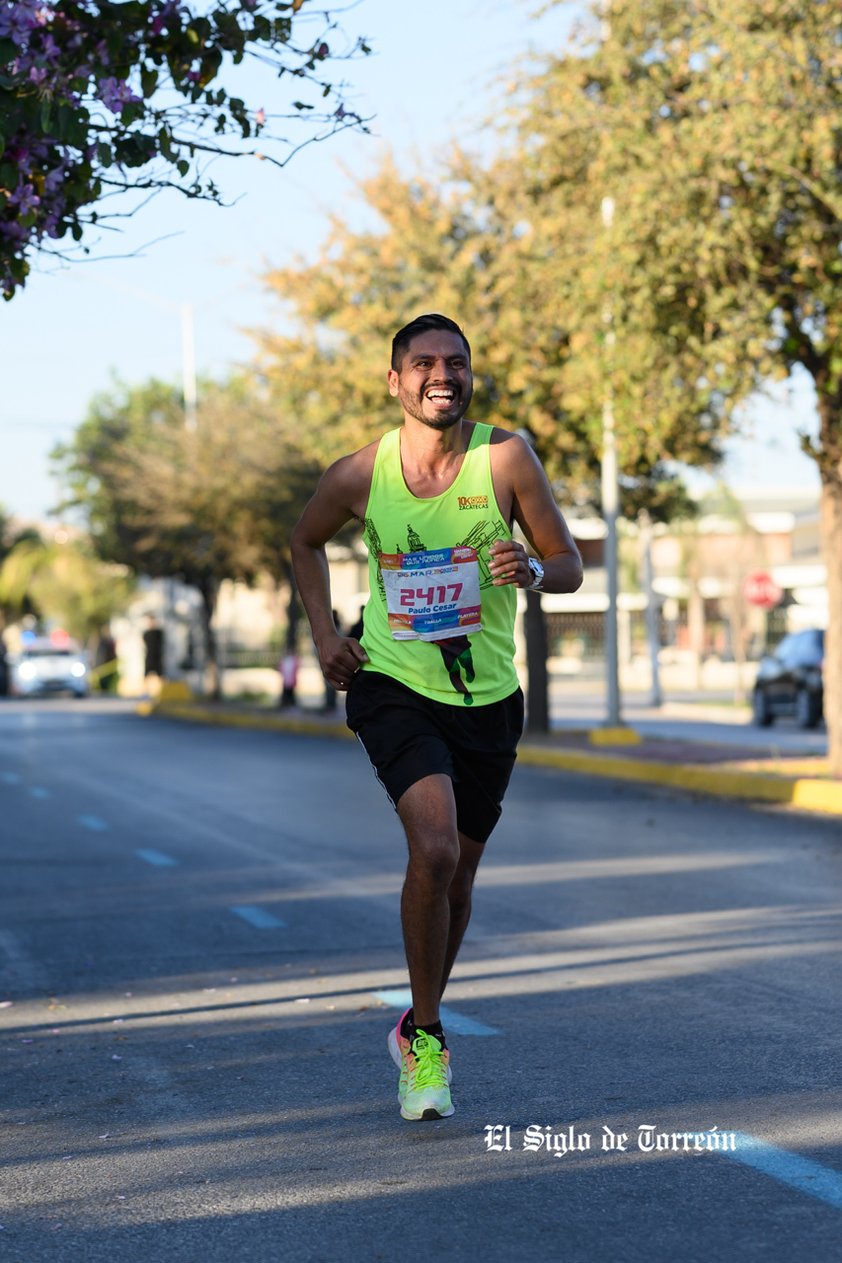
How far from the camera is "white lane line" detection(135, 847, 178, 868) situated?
43.5 feet

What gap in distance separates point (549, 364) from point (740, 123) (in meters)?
8.28

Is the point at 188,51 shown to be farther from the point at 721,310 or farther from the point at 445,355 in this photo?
the point at 721,310

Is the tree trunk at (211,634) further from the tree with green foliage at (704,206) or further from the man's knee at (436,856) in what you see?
the man's knee at (436,856)

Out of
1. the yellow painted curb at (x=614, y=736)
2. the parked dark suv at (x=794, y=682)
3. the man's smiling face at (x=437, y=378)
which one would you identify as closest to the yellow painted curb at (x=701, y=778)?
the yellow painted curb at (x=614, y=736)

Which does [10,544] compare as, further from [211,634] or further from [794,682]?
[794,682]

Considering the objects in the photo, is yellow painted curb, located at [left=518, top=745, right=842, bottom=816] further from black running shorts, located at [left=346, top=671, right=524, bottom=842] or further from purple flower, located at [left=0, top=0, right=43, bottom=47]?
black running shorts, located at [left=346, top=671, right=524, bottom=842]

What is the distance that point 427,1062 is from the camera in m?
5.55

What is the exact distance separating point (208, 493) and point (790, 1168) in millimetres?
36971

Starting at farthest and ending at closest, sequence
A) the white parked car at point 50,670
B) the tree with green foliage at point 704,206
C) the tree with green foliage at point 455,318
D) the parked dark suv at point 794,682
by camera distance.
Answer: the white parked car at point 50,670
the parked dark suv at point 794,682
the tree with green foliage at point 455,318
the tree with green foliage at point 704,206

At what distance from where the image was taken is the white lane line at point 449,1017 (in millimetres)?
6992

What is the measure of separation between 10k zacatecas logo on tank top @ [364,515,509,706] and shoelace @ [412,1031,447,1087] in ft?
2.92

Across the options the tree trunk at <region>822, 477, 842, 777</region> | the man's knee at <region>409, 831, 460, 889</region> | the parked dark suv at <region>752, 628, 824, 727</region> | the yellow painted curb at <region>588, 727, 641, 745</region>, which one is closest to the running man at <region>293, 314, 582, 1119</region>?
the man's knee at <region>409, 831, 460, 889</region>

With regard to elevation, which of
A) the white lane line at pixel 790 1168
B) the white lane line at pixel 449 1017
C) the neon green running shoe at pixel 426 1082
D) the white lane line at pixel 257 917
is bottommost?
the white lane line at pixel 257 917

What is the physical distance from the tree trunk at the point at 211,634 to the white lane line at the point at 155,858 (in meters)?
33.8
